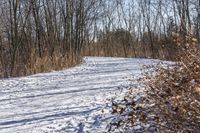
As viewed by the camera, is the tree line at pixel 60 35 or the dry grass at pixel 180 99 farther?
the tree line at pixel 60 35

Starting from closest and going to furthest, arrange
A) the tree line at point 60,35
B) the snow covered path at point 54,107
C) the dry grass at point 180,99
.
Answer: the dry grass at point 180,99
the snow covered path at point 54,107
the tree line at point 60,35

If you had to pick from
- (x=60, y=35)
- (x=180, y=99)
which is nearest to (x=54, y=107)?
(x=180, y=99)

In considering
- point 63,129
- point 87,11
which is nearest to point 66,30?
point 87,11

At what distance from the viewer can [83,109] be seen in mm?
6965

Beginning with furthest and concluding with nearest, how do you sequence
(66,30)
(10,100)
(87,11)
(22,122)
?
(87,11), (66,30), (10,100), (22,122)

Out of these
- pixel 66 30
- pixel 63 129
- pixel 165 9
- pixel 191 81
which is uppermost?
pixel 165 9

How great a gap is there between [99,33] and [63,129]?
40290 mm

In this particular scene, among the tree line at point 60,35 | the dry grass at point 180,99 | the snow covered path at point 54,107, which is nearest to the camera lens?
the dry grass at point 180,99

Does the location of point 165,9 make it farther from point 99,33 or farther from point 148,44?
point 99,33

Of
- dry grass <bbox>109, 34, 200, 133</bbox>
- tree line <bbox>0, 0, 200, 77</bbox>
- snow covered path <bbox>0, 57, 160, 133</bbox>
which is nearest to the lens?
dry grass <bbox>109, 34, 200, 133</bbox>

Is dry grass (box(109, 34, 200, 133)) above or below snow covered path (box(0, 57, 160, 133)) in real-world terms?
above

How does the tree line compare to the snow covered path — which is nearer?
the snow covered path

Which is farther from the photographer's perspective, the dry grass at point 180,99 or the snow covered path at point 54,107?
the snow covered path at point 54,107

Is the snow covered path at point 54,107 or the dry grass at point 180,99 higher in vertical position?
the dry grass at point 180,99
